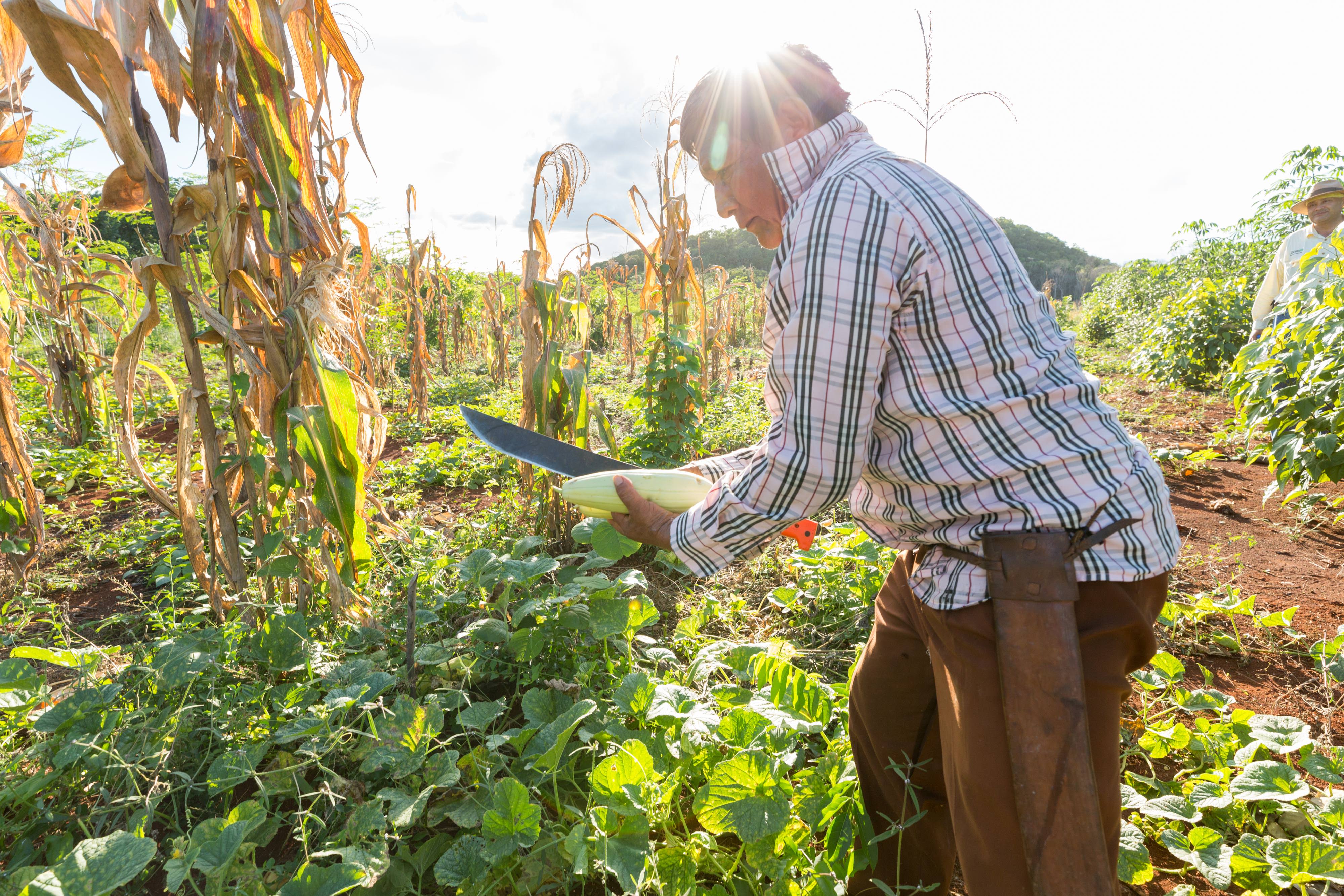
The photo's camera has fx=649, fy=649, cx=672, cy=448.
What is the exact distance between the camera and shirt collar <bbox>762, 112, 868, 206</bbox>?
1233 mm

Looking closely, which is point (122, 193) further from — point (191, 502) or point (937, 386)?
point (937, 386)

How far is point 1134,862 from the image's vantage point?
5.01 ft

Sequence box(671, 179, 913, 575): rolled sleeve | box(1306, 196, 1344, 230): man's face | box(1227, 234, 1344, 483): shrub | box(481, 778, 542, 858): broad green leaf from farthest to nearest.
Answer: box(1306, 196, 1344, 230): man's face
box(1227, 234, 1344, 483): shrub
box(481, 778, 542, 858): broad green leaf
box(671, 179, 913, 575): rolled sleeve

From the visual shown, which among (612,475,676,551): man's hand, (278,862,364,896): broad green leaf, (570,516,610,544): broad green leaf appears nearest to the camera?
(278,862,364,896): broad green leaf

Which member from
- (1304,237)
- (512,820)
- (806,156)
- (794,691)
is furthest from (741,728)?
(1304,237)

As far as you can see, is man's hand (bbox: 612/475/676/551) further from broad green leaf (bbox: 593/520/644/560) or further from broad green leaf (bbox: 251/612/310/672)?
broad green leaf (bbox: 251/612/310/672)

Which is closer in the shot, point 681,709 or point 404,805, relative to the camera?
point 404,805

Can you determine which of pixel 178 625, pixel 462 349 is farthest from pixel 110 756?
pixel 462 349

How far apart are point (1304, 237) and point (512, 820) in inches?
275

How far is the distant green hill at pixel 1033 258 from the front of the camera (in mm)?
28969

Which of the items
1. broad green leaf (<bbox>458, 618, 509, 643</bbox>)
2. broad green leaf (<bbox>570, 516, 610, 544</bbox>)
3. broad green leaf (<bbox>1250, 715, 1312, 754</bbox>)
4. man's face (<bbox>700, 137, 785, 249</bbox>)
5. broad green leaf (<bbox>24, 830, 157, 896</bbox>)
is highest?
man's face (<bbox>700, 137, 785, 249</bbox>)

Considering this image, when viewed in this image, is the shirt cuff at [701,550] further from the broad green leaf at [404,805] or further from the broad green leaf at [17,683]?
the broad green leaf at [17,683]

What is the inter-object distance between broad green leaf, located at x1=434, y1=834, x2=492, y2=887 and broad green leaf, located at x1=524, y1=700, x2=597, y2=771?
0.19 meters

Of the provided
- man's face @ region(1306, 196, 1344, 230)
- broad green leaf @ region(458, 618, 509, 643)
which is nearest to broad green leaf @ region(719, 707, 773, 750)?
broad green leaf @ region(458, 618, 509, 643)
